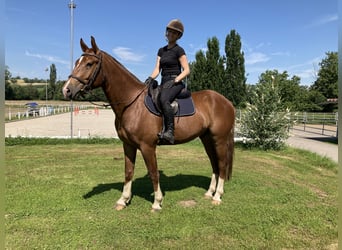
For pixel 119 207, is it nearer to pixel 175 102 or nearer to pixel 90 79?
pixel 175 102

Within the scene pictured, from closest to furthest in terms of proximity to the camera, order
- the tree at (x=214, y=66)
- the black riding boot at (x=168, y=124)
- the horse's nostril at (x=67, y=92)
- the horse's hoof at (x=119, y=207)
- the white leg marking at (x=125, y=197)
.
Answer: the horse's nostril at (x=67, y=92), the black riding boot at (x=168, y=124), the horse's hoof at (x=119, y=207), the white leg marking at (x=125, y=197), the tree at (x=214, y=66)

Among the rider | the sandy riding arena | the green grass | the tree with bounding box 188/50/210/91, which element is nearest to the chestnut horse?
the rider

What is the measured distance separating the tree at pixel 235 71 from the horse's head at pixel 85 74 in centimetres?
2802

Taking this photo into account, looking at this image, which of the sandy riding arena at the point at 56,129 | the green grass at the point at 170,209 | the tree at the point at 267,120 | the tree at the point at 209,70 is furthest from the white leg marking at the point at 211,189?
the tree at the point at 209,70

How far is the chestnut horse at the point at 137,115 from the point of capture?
3.82 m

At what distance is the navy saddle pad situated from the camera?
4.17m

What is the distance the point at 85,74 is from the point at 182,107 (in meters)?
1.62

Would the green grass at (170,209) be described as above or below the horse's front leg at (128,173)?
below

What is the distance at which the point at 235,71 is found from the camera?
31.2 metres

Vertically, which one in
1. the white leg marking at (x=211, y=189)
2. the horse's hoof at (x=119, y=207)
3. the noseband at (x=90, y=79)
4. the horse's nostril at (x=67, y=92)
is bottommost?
the horse's hoof at (x=119, y=207)

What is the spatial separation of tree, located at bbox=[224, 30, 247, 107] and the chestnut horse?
26719 mm

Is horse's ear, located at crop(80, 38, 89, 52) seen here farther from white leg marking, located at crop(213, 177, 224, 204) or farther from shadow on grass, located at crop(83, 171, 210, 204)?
white leg marking, located at crop(213, 177, 224, 204)

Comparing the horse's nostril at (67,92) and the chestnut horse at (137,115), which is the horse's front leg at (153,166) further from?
the horse's nostril at (67,92)

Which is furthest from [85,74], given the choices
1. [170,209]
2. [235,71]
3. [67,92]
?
[235,71]
